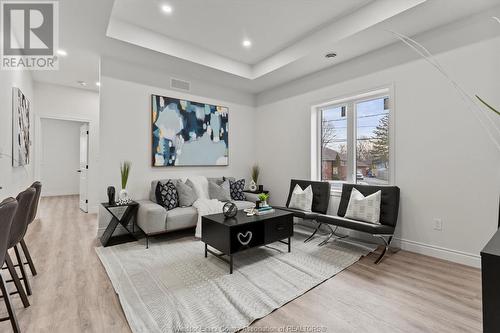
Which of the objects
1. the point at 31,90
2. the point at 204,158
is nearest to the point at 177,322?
the point at 204,158

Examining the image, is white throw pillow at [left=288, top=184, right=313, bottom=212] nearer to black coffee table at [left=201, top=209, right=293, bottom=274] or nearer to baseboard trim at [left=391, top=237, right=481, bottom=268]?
black coffee table at [left=201, top=209, right=293, bottom=274]

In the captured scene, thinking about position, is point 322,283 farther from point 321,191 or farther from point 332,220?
point 321,191

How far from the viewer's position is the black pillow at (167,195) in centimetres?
369

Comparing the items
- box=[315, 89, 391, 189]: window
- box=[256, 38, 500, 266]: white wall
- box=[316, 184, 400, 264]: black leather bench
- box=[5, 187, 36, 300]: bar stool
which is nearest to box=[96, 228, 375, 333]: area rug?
box=[316, 184, 400, 264]: black leather bench

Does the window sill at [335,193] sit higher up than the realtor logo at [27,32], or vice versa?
the realtor logo at [27,32]

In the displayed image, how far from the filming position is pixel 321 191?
3.99 metres

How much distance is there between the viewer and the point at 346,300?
2.08 meters

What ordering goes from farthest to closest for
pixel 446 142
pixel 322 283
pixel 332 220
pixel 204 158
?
pixel 204 158 → pixel 332 220 → pixel 446 142 → pixel 322 283

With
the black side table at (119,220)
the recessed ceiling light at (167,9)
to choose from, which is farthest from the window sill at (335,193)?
the recessed ceiling light at (167,9)

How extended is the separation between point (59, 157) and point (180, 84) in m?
6.14

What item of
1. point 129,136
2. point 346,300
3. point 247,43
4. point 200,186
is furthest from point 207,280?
point 247,43

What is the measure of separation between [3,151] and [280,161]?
4116mm

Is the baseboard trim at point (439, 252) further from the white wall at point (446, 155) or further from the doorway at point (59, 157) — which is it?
the doorway at point (59, 157)

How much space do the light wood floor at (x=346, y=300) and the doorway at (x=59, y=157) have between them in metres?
6.07
